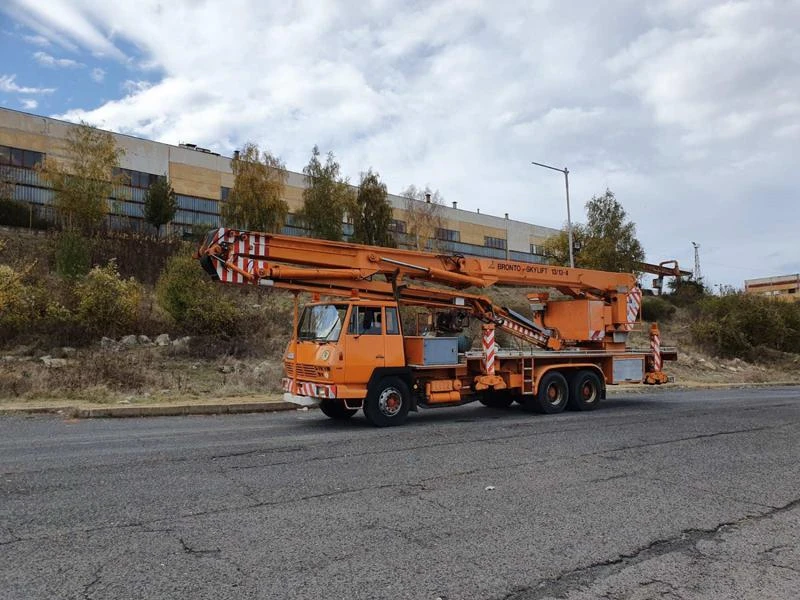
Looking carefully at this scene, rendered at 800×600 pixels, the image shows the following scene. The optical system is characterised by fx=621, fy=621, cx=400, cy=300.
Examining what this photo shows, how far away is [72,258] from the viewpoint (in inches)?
956

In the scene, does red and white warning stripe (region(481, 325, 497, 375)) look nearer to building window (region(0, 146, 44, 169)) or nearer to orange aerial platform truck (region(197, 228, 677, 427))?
orange aerial platform truck (region(197, 228, 677, 427))

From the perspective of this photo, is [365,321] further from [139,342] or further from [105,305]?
[105,305]

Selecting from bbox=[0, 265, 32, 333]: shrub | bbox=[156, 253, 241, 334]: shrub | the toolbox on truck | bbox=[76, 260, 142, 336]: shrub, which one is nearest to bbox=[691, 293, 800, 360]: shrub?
bbox=[156, 253, 241, 334]: shrub

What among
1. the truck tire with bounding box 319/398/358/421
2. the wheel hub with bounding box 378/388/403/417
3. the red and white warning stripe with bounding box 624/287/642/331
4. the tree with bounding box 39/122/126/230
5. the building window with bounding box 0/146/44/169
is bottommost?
the truck tire with bounding box 319/398/358/421

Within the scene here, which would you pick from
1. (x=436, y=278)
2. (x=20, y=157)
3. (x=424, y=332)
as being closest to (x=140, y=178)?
(x=20, y=157)

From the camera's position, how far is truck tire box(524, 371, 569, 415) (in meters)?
14.0

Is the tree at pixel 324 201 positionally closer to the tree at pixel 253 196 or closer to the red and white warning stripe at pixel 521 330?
the tree at pixel 253 196

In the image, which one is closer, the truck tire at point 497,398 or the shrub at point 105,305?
the truck tire at point 497,398

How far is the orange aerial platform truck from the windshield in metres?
0.02

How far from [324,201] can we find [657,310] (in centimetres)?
2491

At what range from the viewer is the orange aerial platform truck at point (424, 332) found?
11.5 m

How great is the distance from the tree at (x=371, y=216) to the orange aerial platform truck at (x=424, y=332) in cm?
2692

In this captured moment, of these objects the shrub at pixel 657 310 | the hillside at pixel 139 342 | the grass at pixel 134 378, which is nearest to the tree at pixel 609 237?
the shrub at pixel 657 310

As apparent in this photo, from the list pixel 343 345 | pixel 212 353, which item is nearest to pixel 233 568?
pixel 343 345
